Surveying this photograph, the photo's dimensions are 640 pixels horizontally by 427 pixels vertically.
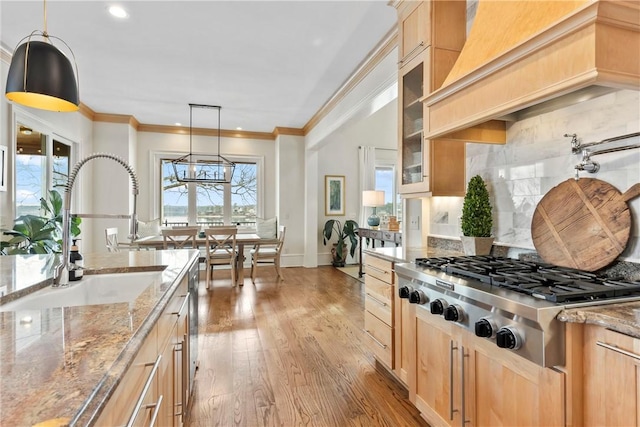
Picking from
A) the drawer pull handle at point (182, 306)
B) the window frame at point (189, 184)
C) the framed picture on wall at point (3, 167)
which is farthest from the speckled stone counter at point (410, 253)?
the window frame at point (189, 184)

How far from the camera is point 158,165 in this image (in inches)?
260

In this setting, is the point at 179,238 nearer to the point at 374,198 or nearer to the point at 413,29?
the point at 374,198

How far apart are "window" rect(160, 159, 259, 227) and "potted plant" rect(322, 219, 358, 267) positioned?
5.26ft

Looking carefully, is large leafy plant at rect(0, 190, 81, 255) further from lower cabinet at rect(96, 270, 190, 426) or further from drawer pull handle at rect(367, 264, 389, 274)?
drawer pull handle at rect(367, 264, 389, 274)

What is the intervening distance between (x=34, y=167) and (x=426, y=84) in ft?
15.7

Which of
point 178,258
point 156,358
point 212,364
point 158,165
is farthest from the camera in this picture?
point 158,165

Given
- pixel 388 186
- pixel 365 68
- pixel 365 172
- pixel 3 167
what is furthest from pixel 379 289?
pixel 388 186

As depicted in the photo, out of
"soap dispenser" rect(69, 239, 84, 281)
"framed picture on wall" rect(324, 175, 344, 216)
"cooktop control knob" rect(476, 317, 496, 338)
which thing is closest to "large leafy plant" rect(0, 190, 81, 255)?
"soap dispenser" rect(69, 239, 84, 281)

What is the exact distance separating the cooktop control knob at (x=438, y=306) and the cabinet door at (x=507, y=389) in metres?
0.15

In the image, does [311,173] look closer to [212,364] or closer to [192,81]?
[192,81]

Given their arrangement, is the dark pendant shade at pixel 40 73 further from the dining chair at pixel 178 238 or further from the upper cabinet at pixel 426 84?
the dining chair at pixel 178 238

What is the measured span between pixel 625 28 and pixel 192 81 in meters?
4.28

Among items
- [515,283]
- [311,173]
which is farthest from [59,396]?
A: [311,173]

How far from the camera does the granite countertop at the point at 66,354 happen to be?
534mm
